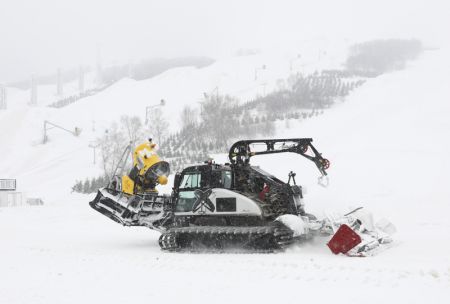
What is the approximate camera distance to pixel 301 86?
9938 cm

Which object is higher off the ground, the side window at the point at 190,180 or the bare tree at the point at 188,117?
the side window at the point at 190,180

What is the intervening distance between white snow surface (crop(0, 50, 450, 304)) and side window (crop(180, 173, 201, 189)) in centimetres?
207

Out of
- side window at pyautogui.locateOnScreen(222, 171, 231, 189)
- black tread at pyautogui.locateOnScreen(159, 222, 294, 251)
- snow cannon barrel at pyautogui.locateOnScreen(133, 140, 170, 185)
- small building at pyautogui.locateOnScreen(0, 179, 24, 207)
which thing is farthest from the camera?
small building at pyautogui.locateOnScreen(0, 179, 24, 207)

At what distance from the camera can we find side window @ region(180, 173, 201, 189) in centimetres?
1394

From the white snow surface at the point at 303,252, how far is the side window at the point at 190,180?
2.07 meters

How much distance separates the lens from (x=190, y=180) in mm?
14102

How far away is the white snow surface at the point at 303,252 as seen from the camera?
320 inches

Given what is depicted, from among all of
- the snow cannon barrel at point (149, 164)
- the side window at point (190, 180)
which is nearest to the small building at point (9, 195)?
the snow cannon barrel at point (149, 164)

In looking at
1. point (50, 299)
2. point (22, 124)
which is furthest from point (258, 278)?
point (22, 124)

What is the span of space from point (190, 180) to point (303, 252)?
150 inches

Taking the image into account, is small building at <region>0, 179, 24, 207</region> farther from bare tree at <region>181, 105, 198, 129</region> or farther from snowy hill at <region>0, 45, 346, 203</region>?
bare tree at <region>181, 105, 198, 129</region>

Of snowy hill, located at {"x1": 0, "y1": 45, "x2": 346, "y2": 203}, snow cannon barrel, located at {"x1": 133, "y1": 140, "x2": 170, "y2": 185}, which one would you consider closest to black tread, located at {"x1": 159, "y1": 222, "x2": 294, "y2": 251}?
snow cannon barrel, located at {"x1": 133, "y1": 140, "x2": 170, "y2": 185}

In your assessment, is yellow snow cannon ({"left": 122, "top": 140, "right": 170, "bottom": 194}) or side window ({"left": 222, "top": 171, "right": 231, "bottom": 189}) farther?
yellow snow cannon ({"left": 122, "top": 140, "right": 170, "bottom": 194})

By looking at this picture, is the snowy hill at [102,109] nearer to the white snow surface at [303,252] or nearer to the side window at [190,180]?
the white snow surface at [303,252]
